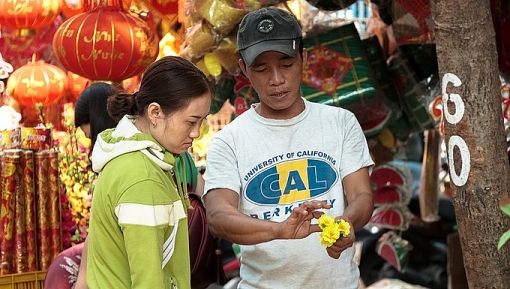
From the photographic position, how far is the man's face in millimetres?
2291

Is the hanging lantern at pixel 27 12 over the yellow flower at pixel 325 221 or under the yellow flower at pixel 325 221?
over

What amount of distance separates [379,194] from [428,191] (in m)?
0.31

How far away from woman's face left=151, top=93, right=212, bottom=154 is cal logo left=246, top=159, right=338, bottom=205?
13.9 inches

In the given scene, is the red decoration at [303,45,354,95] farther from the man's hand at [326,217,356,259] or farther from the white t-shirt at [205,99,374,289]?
the man's hand at [326,217,356,259]

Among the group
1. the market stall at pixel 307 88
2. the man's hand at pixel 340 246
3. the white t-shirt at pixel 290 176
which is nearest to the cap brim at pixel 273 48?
the white t-shirt at pixel 290 176

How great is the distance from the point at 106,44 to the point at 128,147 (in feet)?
8.85

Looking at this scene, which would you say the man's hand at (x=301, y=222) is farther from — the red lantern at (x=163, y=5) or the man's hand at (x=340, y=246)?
the red lantern at (x=163, y=5)

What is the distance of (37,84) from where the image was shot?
6.67 m

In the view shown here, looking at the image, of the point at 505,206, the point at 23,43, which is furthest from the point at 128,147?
the point at 23,43

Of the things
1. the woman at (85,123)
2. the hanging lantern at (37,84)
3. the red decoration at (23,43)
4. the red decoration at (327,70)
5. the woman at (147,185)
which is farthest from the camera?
the red decoration at (23,43)

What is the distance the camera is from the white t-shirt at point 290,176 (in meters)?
2.23

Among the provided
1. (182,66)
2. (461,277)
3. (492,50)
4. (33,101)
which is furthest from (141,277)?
(33,101)

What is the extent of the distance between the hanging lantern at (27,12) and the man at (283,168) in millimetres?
3747

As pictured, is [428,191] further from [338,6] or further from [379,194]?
[338,6]
